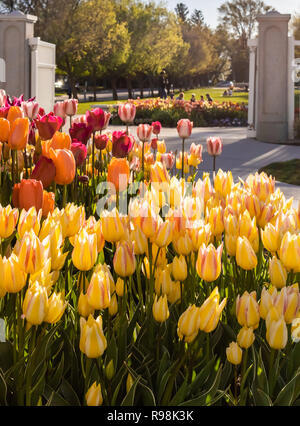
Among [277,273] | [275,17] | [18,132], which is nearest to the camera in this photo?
[277,273]

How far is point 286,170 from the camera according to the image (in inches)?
457

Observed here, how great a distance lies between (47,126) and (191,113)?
22.2 m

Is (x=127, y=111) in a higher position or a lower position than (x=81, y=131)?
higher

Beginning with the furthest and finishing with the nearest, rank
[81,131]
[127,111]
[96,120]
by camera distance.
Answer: [127,111] → [96,120] → [81,131]

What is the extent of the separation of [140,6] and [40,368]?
5904 cm

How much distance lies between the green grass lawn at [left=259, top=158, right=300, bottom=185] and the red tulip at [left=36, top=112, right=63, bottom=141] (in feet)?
25.1

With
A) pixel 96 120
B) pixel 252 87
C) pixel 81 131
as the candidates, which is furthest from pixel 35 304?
pixel 252 87

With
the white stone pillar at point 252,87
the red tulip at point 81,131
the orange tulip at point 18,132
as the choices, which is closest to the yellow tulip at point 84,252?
the orange tulip at point 18,132

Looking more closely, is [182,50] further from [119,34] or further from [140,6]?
[119,34]

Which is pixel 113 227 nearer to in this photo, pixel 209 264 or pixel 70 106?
pixel 209 264

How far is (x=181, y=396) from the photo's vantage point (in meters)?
1.53

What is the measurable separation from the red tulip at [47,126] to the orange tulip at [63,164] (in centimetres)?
61

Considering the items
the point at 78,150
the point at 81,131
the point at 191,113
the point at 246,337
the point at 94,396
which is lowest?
the point at 94,396

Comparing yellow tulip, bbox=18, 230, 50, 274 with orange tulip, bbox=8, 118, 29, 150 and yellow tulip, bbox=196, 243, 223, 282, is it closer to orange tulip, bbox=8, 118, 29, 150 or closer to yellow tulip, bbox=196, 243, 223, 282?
yellow tulip, bbox=196, 243, 223, 282
